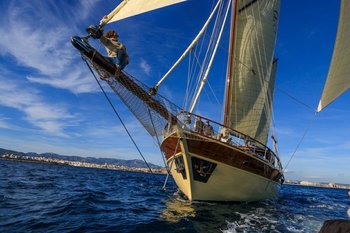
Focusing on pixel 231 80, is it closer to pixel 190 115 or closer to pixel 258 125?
pixel 258 125

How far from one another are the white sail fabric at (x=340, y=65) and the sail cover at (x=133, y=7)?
18.7 feet

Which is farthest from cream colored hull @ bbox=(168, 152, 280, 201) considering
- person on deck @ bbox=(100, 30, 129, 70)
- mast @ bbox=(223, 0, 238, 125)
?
mast @ bbox=(223, 0, 238, 125)

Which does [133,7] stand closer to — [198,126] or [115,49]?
[115,49]

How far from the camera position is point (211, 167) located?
1420 centimetres

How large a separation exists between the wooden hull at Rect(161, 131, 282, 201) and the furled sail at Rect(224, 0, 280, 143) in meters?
7.36

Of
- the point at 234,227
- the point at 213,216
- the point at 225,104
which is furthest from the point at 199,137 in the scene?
the point at 225,104

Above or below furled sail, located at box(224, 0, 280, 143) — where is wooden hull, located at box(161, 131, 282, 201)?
below

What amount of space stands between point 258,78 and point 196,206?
1399cm

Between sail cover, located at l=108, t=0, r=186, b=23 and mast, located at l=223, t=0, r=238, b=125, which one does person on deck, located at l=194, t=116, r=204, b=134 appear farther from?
mast, located at l=223, t=0, r=238, b=125

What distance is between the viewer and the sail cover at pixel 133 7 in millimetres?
9797

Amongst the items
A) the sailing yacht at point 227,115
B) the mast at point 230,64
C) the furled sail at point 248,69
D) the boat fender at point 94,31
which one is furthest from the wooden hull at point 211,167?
the furled sail at point 248,69

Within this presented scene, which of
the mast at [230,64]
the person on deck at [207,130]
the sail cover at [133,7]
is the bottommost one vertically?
the person on deck at [207,130]

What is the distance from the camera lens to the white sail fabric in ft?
24.3

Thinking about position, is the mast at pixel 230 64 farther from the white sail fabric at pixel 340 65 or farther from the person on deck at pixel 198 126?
the white sail fabric at pixel 340 65
